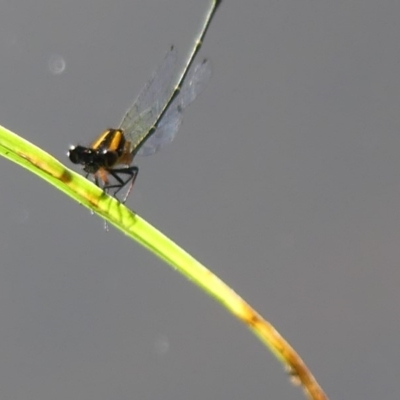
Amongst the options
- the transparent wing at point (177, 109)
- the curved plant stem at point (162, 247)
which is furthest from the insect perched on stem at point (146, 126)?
the curved plant stem at point (162, 247)

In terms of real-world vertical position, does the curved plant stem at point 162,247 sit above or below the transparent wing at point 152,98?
below

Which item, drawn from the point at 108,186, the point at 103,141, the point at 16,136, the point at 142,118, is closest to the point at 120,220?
the point at 16,136

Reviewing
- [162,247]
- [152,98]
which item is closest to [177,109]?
[152,98]

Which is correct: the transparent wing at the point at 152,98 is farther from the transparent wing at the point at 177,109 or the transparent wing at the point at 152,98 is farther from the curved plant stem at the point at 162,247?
the curved plant stem at the point at 162,247

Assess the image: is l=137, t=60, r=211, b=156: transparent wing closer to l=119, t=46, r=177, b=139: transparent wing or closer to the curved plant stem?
l=119, t=46, r=177, b=139: transparent wing

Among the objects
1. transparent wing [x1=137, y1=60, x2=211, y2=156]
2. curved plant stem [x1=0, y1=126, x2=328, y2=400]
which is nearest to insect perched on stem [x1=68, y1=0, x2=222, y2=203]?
transparent wing [x1=137, y1=60, x2=211, y2=156]

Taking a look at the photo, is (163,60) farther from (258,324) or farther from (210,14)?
(258,324)

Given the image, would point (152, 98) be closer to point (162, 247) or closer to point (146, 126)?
point (146, 126)
